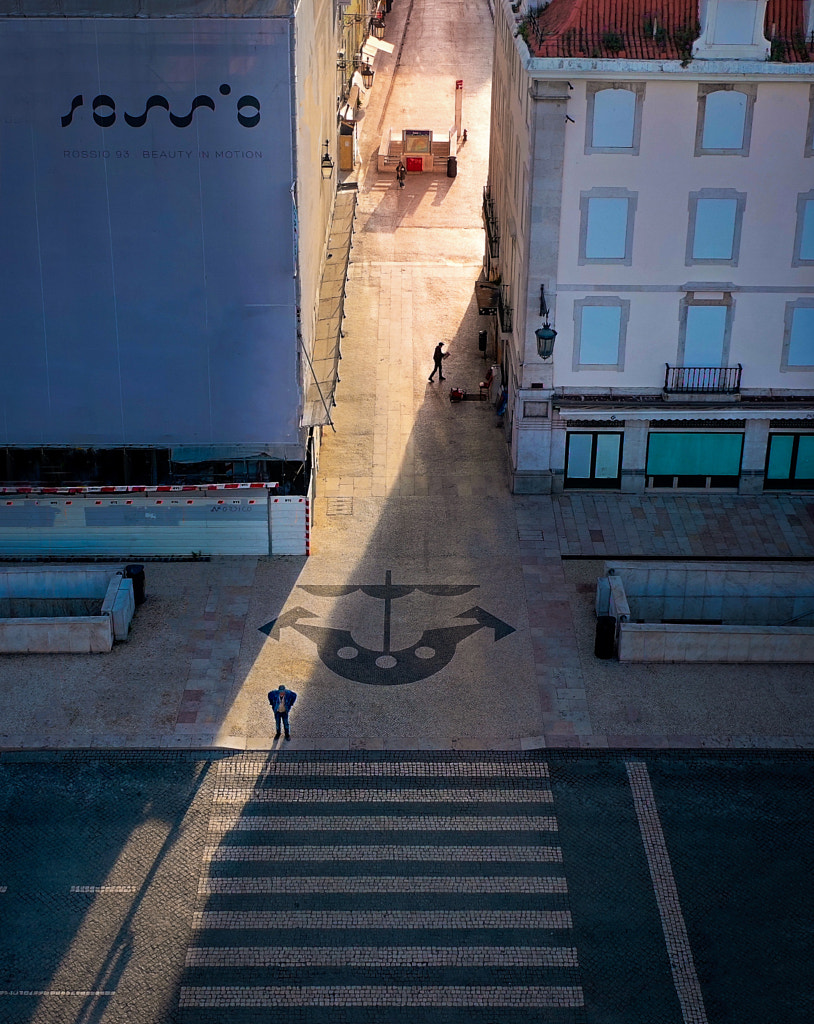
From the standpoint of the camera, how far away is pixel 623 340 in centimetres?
4088

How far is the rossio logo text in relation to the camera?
109ft

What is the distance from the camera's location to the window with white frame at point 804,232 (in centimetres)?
3907

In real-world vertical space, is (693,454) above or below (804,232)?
below

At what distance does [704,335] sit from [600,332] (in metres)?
3.18

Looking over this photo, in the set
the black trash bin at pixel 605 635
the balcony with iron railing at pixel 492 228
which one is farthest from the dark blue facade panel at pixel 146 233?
the balcony with iron railing at pixel 492 228

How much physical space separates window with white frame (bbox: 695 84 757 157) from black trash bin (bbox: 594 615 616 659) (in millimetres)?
13974

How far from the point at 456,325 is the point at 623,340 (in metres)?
16.5

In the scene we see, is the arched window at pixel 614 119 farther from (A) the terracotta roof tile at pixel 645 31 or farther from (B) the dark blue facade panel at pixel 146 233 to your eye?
(B) the dark blue facade panel at pixel 146 233

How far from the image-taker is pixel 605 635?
34844 millimetres

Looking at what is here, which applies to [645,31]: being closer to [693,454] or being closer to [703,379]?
[703,379]

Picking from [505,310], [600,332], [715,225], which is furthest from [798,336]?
[505,310]

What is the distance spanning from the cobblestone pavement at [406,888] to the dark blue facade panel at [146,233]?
34.1 ft

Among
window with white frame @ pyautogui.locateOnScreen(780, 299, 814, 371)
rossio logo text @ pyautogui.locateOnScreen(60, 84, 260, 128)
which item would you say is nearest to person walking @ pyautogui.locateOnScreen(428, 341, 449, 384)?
window with white frame @ pyautogui.locateOnScreen(780, 299, 814, 371)

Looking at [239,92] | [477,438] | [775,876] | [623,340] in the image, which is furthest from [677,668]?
[239,92]
